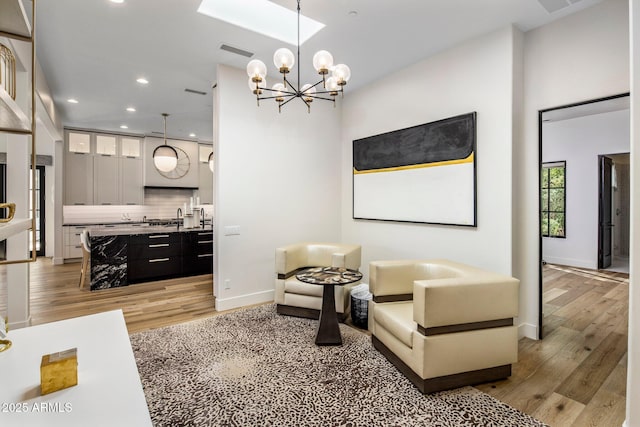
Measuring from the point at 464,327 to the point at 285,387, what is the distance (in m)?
1.38

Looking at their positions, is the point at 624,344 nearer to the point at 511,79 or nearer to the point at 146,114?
the point at 511,79

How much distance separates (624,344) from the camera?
3.03 metres

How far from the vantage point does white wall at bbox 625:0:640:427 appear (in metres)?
1.77

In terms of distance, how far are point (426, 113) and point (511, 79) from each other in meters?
0.97

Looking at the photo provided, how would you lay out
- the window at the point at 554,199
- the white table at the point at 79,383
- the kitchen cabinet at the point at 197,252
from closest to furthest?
the white table at the point at 79,383 → the kitchen cabinet at the point at 197,252 → the window at the point at 554,199

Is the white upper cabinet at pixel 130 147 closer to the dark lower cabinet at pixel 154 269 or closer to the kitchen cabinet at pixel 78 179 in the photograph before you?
the kitchen cabinet at pixel 78 179

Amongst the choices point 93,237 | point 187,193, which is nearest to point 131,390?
point 93,237

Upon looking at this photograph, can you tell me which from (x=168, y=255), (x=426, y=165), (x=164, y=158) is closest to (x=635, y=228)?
(x=426, y=165)

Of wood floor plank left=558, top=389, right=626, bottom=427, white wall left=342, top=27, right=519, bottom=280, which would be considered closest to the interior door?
white wall left=342, top=27, right=519, bottom=280

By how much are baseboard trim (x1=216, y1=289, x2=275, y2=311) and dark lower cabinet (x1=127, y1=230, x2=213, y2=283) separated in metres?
2.10

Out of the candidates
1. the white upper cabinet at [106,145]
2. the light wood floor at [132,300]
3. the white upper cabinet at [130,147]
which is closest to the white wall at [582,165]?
the light wood floor at [132,300]

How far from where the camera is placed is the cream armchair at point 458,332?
2232 mm

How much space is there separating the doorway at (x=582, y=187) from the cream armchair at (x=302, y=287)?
163 inches

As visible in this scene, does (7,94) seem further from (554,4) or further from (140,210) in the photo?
(140,210)
